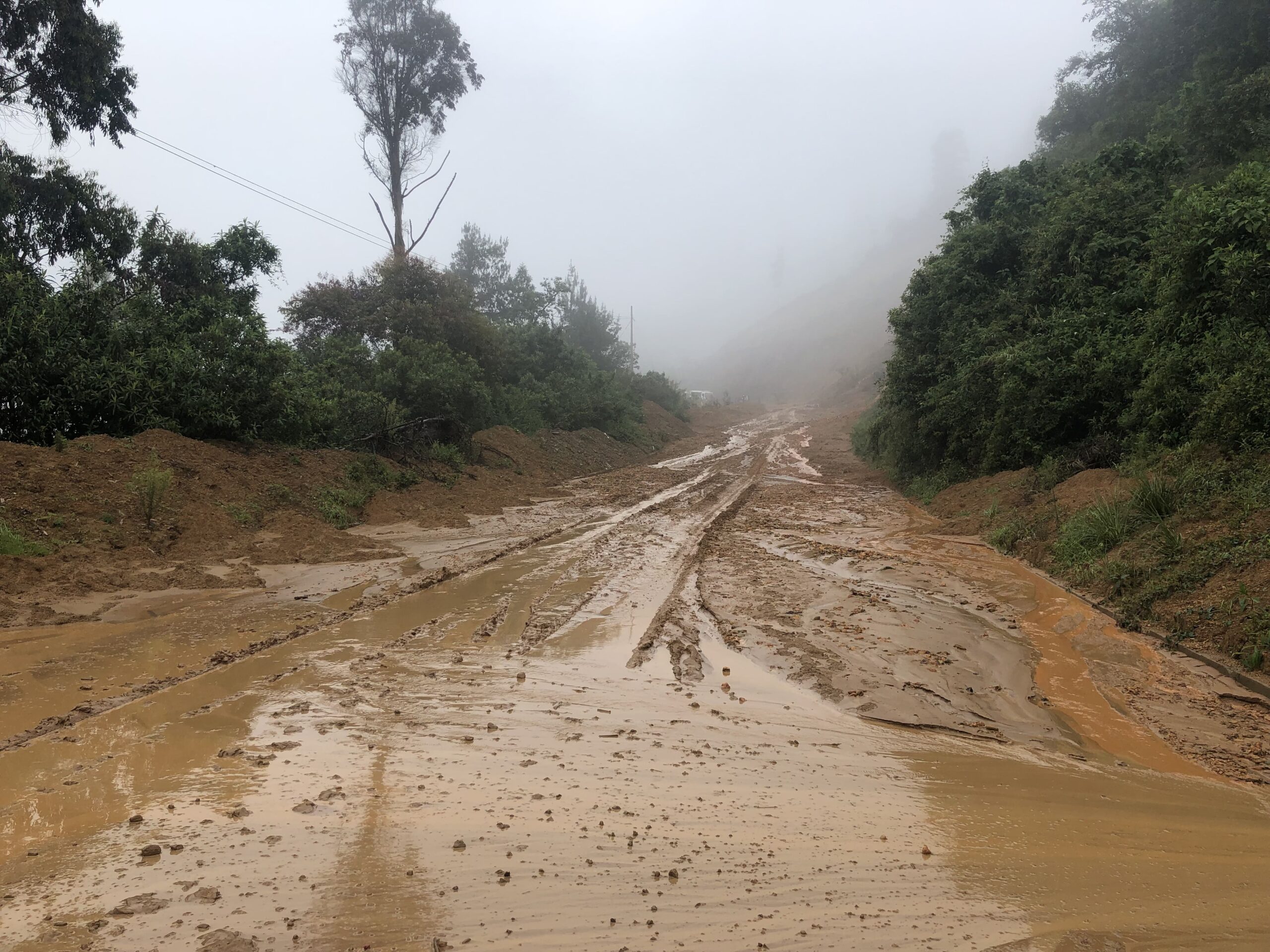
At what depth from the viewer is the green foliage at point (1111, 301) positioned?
9.21m

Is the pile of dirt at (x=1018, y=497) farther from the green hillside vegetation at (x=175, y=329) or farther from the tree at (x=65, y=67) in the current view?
the tree at (x=65, y=67)

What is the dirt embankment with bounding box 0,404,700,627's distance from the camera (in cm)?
709

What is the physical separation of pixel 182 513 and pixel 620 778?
8.16 metres

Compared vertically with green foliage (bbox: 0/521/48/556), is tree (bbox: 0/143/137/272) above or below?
above

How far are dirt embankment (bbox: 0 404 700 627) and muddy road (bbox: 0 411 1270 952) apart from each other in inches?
31.0

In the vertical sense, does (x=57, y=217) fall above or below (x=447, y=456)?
above

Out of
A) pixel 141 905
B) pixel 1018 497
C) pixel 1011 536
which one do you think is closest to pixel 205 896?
pixel 141 905

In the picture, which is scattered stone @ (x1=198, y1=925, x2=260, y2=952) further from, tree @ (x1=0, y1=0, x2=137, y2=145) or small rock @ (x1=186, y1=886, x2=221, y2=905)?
tree @ (x1=0, y1=0, x2=137, y2=145)

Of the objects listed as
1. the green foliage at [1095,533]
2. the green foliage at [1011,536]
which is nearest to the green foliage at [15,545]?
the green foliage at [1095,533]

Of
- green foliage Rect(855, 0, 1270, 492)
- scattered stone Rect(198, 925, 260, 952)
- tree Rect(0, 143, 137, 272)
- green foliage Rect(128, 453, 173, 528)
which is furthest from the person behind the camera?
tree Rect(0, 143, 137, 272)

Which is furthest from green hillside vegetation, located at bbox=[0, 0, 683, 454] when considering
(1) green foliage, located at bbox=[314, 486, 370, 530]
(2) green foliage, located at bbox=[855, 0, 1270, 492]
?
(2) green foliage, located at bbox=[855, 0, 1270, 492]

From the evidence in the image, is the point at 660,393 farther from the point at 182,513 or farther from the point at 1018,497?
the point at 182,513

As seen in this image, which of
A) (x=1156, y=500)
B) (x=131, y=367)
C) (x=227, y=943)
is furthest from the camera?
(x=131, y=367)

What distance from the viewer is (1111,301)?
1260 centimetres
